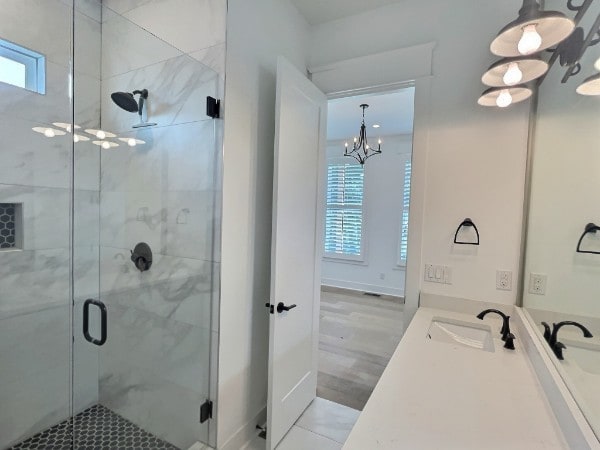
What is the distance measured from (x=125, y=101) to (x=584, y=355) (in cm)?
266

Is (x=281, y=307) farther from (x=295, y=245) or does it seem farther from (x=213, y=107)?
(x=213, y=107)

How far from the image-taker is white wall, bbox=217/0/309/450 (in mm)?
1700

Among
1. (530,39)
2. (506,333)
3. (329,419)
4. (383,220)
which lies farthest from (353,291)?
(530,39)

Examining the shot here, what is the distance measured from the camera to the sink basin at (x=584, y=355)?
1.10 m

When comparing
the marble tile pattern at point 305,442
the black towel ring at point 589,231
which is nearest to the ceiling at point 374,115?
the black towel ring at point 589,231

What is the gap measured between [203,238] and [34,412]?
149cm

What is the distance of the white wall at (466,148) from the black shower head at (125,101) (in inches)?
67.1

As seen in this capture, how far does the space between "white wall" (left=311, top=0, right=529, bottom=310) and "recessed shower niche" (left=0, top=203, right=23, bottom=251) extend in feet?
7.82

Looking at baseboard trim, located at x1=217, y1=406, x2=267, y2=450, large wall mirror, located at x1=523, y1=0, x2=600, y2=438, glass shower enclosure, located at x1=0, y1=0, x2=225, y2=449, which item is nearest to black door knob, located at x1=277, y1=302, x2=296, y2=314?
glass shower enclosure, located at x1=0, y1=0, x2=225, y2=449

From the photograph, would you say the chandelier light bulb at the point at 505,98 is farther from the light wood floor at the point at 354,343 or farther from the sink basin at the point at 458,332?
the light wood floor at the point at 354,343

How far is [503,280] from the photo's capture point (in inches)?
73.0

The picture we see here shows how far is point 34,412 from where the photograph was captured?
187 cm

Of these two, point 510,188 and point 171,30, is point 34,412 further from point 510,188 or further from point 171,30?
point 510,188

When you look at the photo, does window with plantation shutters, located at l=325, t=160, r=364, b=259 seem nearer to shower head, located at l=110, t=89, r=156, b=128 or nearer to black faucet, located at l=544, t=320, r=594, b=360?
shower head, located at l=110, t=89, r=156, b=128
